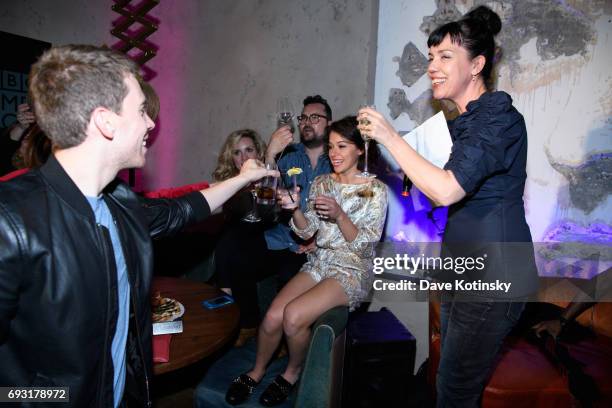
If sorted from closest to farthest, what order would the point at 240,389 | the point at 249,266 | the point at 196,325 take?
the point at 196,325
the point at 240,389
the point at 249,266

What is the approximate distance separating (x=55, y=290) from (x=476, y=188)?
4.50 ft

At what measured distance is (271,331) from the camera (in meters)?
2.23

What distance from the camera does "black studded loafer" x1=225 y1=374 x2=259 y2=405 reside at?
1.94 metres

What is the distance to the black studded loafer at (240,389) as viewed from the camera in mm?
1942

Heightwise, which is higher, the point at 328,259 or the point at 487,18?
the point at 487,18

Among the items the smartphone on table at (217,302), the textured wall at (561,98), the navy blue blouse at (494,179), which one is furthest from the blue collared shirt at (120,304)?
the textured wall at (561,98)

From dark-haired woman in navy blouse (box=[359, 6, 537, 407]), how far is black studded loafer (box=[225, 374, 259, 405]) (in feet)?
3.19

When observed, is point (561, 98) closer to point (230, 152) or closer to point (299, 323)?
point (299, 323)

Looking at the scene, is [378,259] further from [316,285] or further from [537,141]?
[537,141]

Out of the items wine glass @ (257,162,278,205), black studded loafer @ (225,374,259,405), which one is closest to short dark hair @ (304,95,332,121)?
wine glass @ (257,162,278,205)

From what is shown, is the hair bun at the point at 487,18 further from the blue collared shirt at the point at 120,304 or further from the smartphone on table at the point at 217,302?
the smartphone on table at the point at 217,302

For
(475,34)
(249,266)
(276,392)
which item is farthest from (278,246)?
Answer: (475,34)

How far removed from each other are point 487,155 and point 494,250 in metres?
0.38

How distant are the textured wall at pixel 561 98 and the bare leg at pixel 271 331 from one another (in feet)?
4.33
